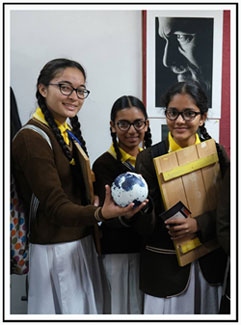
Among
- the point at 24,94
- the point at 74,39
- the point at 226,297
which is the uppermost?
the point at 74,39

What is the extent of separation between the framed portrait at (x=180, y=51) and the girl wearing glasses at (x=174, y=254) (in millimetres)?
1011

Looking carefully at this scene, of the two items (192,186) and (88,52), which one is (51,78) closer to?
(192,186)

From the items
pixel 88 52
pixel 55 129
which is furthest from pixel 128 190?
pixel 88 52

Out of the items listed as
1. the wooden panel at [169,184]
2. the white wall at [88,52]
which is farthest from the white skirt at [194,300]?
the white wall at [88,52]

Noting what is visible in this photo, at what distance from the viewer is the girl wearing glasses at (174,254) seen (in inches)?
57.4

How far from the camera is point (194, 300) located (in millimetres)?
1480

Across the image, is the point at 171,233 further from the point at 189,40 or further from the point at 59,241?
the point at 189,40

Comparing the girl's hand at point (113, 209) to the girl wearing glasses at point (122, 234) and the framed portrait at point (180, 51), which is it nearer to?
the girl wearing glasses at point (122, 234)

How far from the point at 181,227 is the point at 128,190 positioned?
0.34 metres

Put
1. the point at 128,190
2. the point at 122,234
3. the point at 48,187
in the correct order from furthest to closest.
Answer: the point at 122,234 → the point at 48,187 → the point at 128,190

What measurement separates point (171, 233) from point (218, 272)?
0.30m

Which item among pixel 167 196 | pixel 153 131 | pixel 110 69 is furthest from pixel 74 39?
pixel 167 196

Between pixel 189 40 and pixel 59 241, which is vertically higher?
pixel 189 40

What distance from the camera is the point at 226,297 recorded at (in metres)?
1.35
